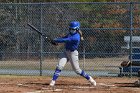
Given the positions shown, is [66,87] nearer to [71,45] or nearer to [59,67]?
[59,67]

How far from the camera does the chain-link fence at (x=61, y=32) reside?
19625mm

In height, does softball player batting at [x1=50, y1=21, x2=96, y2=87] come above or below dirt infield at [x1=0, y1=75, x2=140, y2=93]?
above

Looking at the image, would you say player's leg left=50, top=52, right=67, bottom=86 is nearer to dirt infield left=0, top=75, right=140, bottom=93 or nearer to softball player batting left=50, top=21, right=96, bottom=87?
softball player batting left=50, top=21, right=96, bottom=87

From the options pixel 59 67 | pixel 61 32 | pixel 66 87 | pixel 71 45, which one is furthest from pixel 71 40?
pixel 61 32

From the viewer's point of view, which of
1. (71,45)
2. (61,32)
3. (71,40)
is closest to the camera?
(71,40)

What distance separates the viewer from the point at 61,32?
19.6 meters

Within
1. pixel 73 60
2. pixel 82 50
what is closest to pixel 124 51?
pixel 82 50

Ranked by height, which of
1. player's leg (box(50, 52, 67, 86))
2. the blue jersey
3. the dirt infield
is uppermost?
the blue jersey

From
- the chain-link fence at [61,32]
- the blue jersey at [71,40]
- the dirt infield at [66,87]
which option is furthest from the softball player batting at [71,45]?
the chain-link fence at [61,32]

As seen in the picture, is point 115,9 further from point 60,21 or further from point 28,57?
point 28,57

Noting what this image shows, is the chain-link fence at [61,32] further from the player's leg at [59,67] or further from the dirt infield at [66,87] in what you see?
the player's leg at [59,67]

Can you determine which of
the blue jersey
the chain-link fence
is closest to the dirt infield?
the blue jersey

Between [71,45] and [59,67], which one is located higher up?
[71,45]

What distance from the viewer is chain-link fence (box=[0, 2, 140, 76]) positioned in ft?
64.4
